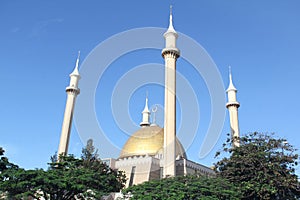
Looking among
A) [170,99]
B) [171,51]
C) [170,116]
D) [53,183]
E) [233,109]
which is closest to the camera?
[53,183]

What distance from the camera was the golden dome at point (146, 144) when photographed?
33.7 metres

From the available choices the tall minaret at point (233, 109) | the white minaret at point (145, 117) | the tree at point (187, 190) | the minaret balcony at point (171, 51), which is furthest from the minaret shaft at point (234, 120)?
the tree at point (187, 190)

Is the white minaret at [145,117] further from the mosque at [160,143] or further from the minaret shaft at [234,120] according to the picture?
the minaret shaft at [234,120]

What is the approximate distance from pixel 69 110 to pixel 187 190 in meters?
21.4

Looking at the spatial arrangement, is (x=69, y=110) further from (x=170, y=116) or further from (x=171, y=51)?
(x=171, y=51)

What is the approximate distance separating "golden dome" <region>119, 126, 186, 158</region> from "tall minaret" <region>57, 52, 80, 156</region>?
649 centimetres

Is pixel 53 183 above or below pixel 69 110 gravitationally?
below

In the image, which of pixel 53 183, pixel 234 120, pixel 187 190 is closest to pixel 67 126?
pixel 53 183

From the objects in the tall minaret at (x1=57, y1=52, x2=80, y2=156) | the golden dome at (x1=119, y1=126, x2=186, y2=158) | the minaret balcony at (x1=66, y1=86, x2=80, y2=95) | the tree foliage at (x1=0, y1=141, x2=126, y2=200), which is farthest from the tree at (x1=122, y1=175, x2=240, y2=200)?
the minaret balcony at (x1=66, y1=86, x2=80, y2=95)

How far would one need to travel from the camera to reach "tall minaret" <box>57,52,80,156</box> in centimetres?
3300

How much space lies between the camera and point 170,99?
28.0 meters

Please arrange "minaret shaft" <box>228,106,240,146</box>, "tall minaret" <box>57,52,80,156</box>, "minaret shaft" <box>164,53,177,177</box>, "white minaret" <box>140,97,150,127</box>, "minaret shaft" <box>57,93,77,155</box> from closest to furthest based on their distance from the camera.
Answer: "minaret shaft" <box>164,53,177,177</box>, "minaret shaft" <box>57,93,77,155</box>, "tall minaret" <box>57,52,80,156</box>, "minaret shaft" <box>228,106,240,146</box>, "white minaret" <box>140,97,150,127</box>

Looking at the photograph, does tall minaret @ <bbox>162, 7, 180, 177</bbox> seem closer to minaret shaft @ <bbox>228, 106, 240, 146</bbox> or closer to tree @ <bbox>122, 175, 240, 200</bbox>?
tree @ <bbox>122, 175, 240, 200</bbox>

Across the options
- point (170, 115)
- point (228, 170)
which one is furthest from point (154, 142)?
point (228, 170)
